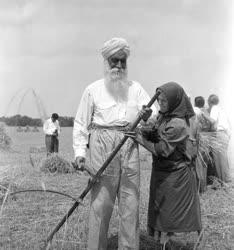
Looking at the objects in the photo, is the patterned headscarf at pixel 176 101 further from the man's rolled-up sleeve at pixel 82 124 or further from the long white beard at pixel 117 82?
the man's rolled-up sleeve at pixel 82 124

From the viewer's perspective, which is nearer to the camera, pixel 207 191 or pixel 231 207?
pixel 231 207

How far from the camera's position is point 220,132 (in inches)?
266

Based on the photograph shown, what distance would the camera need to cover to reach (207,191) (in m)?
6.71

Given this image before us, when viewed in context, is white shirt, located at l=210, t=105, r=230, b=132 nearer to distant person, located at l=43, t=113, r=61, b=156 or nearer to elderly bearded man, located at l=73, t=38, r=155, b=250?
elderly bearded man, located at l=73, t=38, r=155, b=250

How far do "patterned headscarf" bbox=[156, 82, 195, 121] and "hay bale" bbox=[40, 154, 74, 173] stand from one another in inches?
238

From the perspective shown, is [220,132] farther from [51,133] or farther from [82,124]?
[51,133]

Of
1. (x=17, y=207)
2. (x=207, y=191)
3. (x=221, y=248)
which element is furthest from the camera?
(x=207, y=191)

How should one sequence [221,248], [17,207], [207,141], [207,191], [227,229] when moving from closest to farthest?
[221,248] < [227,229] < [17,207] < [207,141] < [207,191]

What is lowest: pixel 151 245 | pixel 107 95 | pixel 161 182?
pixel 151 245

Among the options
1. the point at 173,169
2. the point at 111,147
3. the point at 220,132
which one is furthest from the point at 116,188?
the point at 220,132

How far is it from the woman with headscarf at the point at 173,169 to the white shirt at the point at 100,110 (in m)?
0.17

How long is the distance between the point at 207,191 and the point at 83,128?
3.73 meters

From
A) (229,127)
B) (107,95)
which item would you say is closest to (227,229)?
(107,95)

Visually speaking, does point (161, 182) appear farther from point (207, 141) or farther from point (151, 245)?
point (207, 141)
